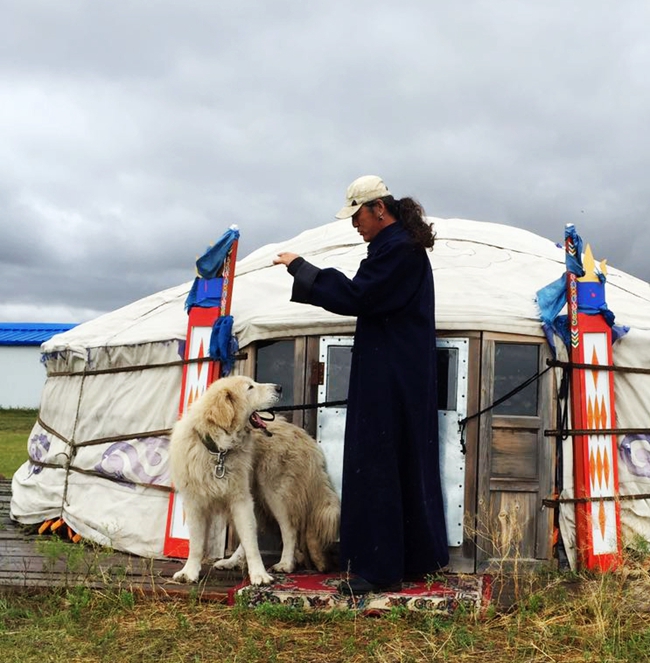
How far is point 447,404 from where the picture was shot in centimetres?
444

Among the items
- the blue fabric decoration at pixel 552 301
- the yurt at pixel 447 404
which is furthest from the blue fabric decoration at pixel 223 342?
the blue fabric decoration at pixel 552 301

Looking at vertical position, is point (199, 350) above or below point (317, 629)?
above

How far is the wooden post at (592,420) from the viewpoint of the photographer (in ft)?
14.5

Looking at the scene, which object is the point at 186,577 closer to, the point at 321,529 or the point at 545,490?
the point at 321,529

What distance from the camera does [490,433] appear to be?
4.42 meters

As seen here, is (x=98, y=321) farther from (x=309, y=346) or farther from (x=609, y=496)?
(x=609, y=496)

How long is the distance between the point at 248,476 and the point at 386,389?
0.85 meters

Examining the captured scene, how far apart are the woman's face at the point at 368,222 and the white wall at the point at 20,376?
20188mm

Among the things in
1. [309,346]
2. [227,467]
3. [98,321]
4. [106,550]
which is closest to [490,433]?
[309,346]

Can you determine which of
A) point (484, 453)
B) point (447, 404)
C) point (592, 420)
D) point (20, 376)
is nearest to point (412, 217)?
point (447, 404)

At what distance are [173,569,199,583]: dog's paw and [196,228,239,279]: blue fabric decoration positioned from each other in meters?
1.68

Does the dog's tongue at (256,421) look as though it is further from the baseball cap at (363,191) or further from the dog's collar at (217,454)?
the baseball cap at (363,191)

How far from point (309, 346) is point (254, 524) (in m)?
1.05

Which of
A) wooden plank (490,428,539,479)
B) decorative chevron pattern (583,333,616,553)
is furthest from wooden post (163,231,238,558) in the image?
decorative chevron pattern (583,333,616,553)
